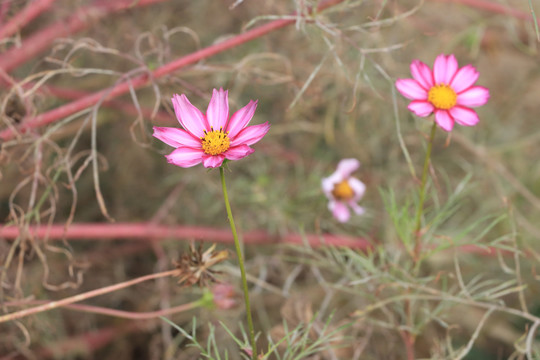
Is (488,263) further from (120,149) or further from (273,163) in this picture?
→ (120,149)

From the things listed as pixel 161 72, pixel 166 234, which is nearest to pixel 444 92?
pixel 161 72

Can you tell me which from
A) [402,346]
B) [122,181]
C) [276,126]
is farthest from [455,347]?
[122,181]

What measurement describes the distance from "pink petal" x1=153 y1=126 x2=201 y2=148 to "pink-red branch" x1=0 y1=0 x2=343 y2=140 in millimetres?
198

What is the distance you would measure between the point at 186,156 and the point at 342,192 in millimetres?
629

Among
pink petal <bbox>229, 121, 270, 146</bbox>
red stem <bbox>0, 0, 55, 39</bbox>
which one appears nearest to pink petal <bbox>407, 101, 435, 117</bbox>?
pink petal <bbox>229, 121, 270, 146</bbox>

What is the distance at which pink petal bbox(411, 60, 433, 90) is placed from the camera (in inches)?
28.0

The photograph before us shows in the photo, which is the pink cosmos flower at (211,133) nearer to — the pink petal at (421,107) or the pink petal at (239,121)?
the pink petal at (239,121)

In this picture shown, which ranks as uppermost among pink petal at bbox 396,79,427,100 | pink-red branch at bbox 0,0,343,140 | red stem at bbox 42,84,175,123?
red stem at bbox 42,84,175,123

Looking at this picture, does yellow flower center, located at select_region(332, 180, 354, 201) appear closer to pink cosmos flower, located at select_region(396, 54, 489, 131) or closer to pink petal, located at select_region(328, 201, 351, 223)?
pink petal, located at select_region(328, 201, 351, 223)

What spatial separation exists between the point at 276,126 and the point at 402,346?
58 centimetres

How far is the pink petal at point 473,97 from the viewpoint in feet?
2.34

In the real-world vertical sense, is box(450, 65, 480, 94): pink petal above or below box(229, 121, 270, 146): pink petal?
above

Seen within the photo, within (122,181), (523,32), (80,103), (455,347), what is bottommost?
(455,347)

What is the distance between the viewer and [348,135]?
1376mm
